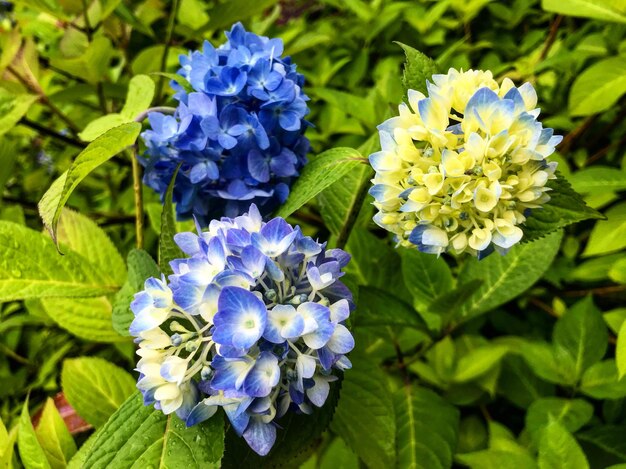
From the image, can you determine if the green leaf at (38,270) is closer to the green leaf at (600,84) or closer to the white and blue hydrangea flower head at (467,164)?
the white and blue hydrangea flower head at (467,164)

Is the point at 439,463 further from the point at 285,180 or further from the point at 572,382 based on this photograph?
the point at 285,180

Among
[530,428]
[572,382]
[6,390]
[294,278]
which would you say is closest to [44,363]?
[6,390]

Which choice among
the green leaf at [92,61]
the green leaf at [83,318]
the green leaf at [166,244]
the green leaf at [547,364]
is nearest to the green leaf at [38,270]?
the green leaf at [83,318]

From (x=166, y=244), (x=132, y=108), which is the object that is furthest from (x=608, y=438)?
(x=132, y=108)

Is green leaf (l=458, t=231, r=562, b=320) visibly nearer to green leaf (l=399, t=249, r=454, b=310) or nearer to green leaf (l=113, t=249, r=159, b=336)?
green leaf (l=399, t=249, r=454, b=310)

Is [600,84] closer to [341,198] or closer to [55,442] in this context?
[341,198]
